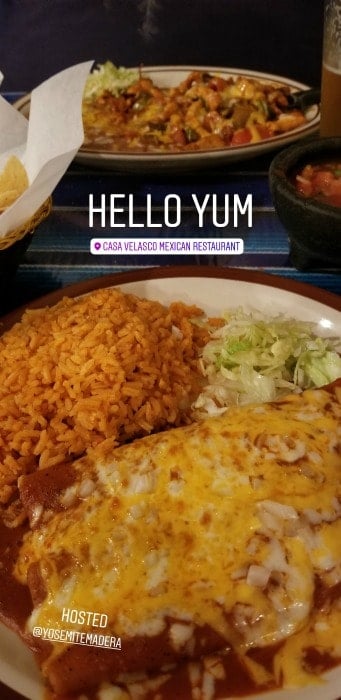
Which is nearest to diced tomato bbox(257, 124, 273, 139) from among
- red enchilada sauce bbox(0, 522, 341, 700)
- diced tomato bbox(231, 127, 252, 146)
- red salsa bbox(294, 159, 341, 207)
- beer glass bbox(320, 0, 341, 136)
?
diced tomato bbox(231, 127, 252, 146)

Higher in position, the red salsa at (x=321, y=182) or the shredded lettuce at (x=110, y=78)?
the shredded lettuce at (x=110, y=78)

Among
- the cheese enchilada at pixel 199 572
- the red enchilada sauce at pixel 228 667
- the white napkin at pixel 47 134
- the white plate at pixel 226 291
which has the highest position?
the white napkin at pixel 47 134

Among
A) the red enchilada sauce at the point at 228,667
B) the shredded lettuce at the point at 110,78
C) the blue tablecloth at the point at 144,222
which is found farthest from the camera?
the shredded lettuce at the point at 110,78

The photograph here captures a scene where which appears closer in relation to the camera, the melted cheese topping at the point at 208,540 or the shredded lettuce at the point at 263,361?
the melted cheese topping at the point at 208,540

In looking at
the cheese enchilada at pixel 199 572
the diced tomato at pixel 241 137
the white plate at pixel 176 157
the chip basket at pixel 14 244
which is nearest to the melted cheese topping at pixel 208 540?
the cheese enchilada at pixel 199 572

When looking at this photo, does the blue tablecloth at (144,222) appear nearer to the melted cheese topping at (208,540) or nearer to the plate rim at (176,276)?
the plate rim at (176,276)

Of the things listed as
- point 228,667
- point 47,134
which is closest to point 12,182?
point 47,134

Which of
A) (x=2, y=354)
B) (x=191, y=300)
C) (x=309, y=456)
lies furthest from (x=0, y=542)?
(x=191, y=300)

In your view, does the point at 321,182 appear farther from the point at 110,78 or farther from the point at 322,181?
the point at 110,78

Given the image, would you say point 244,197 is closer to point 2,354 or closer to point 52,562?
point 2,354
